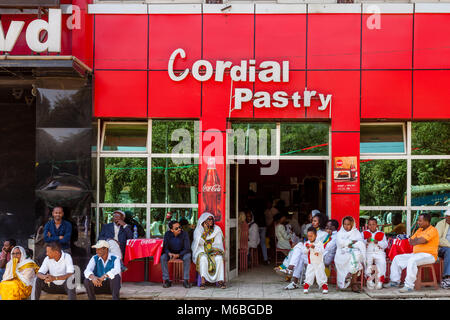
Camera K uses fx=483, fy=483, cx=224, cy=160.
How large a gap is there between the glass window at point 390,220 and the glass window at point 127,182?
16.2ft

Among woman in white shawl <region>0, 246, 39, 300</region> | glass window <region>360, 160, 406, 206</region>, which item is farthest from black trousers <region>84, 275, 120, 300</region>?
glass window <region>360, 160, 406, 206</region>

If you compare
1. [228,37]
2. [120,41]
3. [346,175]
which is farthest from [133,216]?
[346,175]

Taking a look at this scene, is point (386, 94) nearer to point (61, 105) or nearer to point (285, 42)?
point (285, 42)

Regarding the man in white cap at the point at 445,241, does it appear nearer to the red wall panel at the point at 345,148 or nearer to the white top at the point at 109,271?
the red wall panel at the point at 345,148

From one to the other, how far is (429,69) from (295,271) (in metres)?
5.21

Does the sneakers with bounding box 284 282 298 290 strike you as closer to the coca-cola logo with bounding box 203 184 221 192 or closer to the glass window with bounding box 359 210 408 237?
the glass window with bounding box 359 210 408 237

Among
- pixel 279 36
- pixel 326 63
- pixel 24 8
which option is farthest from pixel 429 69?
pixel 24 8

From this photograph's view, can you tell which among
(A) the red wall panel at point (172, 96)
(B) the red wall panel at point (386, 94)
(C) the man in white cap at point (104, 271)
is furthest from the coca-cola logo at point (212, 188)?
(B) the red wall panel at point (386, 94)

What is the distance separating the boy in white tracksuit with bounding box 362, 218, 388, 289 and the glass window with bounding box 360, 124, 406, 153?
173cm

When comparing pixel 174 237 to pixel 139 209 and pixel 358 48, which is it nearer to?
pixel 139 209

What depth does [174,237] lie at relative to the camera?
33.3 feet

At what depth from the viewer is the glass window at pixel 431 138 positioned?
10.8 metres

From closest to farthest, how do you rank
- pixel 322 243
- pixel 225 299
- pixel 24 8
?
pixel 225 299 → pixel 322 243 → pixel 24 8

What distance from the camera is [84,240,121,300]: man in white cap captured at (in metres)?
8.27
